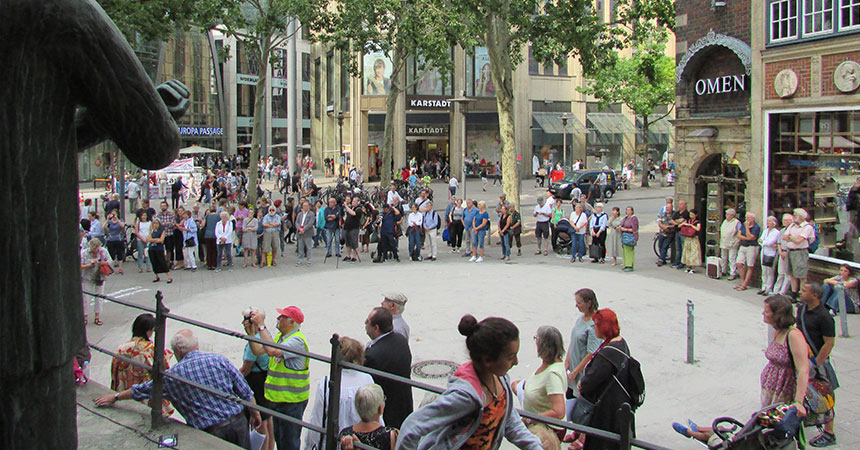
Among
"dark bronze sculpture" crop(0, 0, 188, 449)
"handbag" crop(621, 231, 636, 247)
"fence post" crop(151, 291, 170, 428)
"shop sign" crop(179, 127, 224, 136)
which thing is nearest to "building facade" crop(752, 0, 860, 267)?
"handbag" crop(621, 231, 636, 247)

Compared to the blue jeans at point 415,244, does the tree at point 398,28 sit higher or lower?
higher

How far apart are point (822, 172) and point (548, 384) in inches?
491

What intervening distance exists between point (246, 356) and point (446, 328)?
6057 mm

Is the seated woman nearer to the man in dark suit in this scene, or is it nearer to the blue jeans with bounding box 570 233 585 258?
the blue jeans with bounding box 570 233 585 258

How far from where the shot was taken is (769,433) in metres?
5.19

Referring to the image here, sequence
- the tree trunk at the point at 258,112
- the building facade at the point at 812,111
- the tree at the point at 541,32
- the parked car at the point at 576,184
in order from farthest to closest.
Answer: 1. the parked car at the point at 576,184
2. the tree trunk at the point at 258,112
3. the tree at the point at 541,32
4. the building facade at the point at 812,111

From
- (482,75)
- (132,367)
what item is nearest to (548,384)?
(132,367)

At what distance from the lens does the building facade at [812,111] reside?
49.2 feet

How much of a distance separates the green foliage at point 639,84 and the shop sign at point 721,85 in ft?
75.6

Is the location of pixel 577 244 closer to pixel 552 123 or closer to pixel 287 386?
pixel 287 386

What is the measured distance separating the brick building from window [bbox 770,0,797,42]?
80 centimetres

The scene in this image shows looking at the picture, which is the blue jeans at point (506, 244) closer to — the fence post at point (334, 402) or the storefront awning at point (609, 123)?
the fence post at point (334, 402)

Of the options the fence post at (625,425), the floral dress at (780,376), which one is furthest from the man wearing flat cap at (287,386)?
the floral dress at (780,376)

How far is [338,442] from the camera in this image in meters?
4.84
